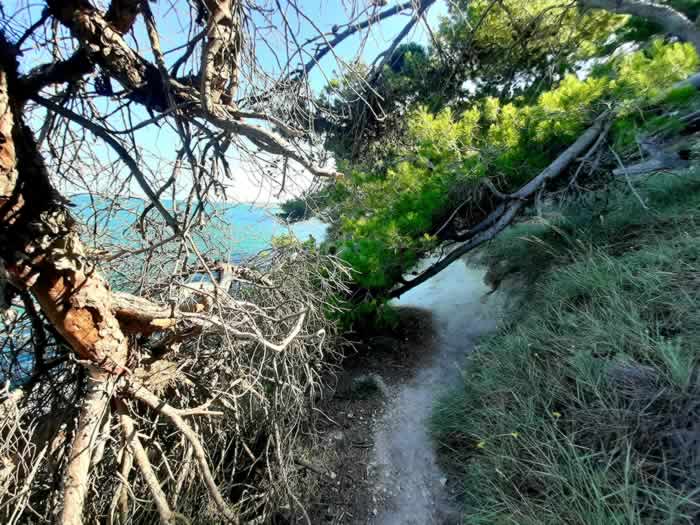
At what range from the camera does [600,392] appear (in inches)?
76.6

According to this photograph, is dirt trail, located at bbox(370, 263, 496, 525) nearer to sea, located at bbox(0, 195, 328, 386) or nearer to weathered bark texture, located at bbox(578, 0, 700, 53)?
sea, located at bbox(0, 195, 328, 386)

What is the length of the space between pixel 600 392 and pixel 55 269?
3.14 metres

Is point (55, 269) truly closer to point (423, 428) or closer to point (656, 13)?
point (423, 428)

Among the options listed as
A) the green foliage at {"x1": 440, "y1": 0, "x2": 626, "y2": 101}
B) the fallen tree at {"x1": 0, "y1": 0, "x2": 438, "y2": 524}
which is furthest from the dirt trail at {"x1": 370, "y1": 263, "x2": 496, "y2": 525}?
the green foliage at {"x1": 440, "y1": 0, "x2": 626, "y2": 101}

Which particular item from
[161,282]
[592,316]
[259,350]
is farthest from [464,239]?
[161,282]

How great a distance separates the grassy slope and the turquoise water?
7.56 feet

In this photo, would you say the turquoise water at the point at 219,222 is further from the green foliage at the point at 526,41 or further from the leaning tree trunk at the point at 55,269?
the green foliage at the point at 526,41

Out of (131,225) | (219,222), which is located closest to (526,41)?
(219,222)

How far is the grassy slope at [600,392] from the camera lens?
1544 mm

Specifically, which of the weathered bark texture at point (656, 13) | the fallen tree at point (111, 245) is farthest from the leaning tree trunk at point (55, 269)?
the weathered bark texture at point (656, 13)

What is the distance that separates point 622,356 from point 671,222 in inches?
81.9

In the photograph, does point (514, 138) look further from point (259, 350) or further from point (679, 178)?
point (259, 350)

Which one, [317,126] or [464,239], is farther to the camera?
[464,239]

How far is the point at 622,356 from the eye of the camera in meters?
2.02
